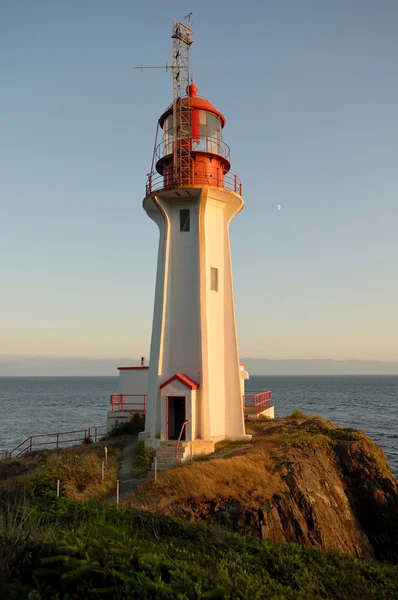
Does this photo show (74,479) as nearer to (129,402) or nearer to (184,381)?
(184,381)

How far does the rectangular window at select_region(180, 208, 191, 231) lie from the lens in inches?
783

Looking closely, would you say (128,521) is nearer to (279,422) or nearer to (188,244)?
(188,244)

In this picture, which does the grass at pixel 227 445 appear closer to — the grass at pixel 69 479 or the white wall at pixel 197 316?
the white wall at pixel 197 316

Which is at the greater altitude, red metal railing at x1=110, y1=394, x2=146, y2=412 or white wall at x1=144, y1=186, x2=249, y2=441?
white wall at x1=144, y1=186, x2=249, y2=441

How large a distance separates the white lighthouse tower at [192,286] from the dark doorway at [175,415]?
0.13ft

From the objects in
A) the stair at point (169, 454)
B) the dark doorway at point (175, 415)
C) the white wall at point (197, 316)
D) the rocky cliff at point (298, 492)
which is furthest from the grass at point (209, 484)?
the dark doorway at point (175, 415)

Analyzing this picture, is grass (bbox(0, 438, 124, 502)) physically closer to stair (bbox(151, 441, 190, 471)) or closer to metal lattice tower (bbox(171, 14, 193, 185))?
stair (bbox(151, 441, 190, 471))

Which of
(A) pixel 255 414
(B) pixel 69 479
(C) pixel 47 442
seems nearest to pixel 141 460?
(B) pixel 69 479

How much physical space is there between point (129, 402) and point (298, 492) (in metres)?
14.8

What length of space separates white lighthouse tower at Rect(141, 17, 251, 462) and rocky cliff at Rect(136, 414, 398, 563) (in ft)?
7.41

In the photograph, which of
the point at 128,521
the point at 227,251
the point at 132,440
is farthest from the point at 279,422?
the point at 128,521

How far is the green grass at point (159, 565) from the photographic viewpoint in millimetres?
4836

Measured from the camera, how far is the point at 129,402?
88.8ft

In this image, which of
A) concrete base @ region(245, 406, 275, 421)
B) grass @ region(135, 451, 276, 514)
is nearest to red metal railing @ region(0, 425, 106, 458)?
concrete base @ region(245, 406, 275, 421)
